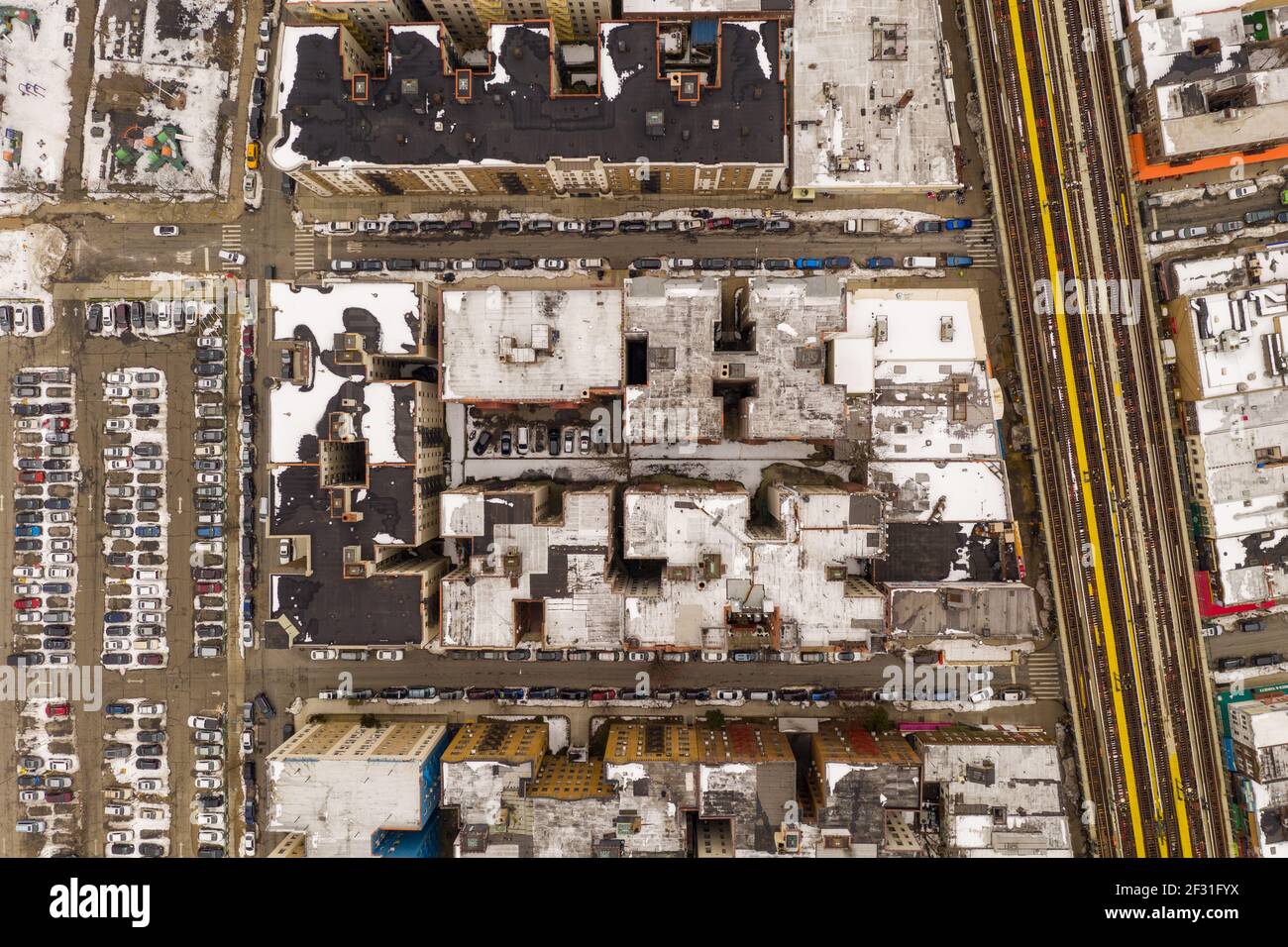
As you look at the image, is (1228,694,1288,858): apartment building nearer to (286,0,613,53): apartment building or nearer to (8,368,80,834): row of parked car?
(286,0,613,53): apartment building

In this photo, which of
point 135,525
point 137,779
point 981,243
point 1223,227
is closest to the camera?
point 1223,227

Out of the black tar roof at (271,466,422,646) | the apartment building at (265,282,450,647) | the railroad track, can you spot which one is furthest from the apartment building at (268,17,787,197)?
the black tar roof at (271,466,422,646)

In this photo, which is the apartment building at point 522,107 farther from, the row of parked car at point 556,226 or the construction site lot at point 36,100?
the construction site lot at point 36,100

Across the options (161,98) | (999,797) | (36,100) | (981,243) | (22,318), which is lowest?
(999,797)

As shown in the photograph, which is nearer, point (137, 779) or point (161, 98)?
point (161, 98)

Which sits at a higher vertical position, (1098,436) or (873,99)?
(873,99)

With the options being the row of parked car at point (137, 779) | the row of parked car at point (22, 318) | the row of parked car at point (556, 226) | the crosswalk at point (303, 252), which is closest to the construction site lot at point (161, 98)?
the crosswalk at point (303, 252)

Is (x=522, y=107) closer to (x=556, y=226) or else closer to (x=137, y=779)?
(x=556, y=226)

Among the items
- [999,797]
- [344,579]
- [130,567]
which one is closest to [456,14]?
[344,579]
